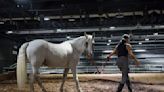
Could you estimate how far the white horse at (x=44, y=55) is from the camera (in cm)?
513

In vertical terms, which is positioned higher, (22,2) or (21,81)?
(22,2)

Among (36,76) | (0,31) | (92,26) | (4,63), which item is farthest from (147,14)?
(4,63)

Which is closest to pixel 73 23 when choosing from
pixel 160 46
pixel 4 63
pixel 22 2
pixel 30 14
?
pixel 30 14

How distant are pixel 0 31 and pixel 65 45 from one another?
8.52 meters

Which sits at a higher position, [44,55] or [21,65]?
[44,55]

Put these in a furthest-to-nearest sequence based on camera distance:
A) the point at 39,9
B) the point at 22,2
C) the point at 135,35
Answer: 1. the point at 135,35
2. the point at 39,9
3. the point at 22,2

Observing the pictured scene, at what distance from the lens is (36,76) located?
5.24m

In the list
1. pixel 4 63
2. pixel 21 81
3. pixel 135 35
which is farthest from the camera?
pixel 4 63

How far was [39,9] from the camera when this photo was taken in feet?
31.0

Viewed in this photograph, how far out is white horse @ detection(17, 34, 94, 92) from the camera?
16.8ft

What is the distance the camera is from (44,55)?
527 centimetres

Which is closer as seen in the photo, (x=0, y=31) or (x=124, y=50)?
(x=124, y=50)

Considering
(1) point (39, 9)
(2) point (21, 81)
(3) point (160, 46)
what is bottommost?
(3) point (160, 46)

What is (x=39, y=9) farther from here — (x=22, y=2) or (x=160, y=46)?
(x=160, y=46)
